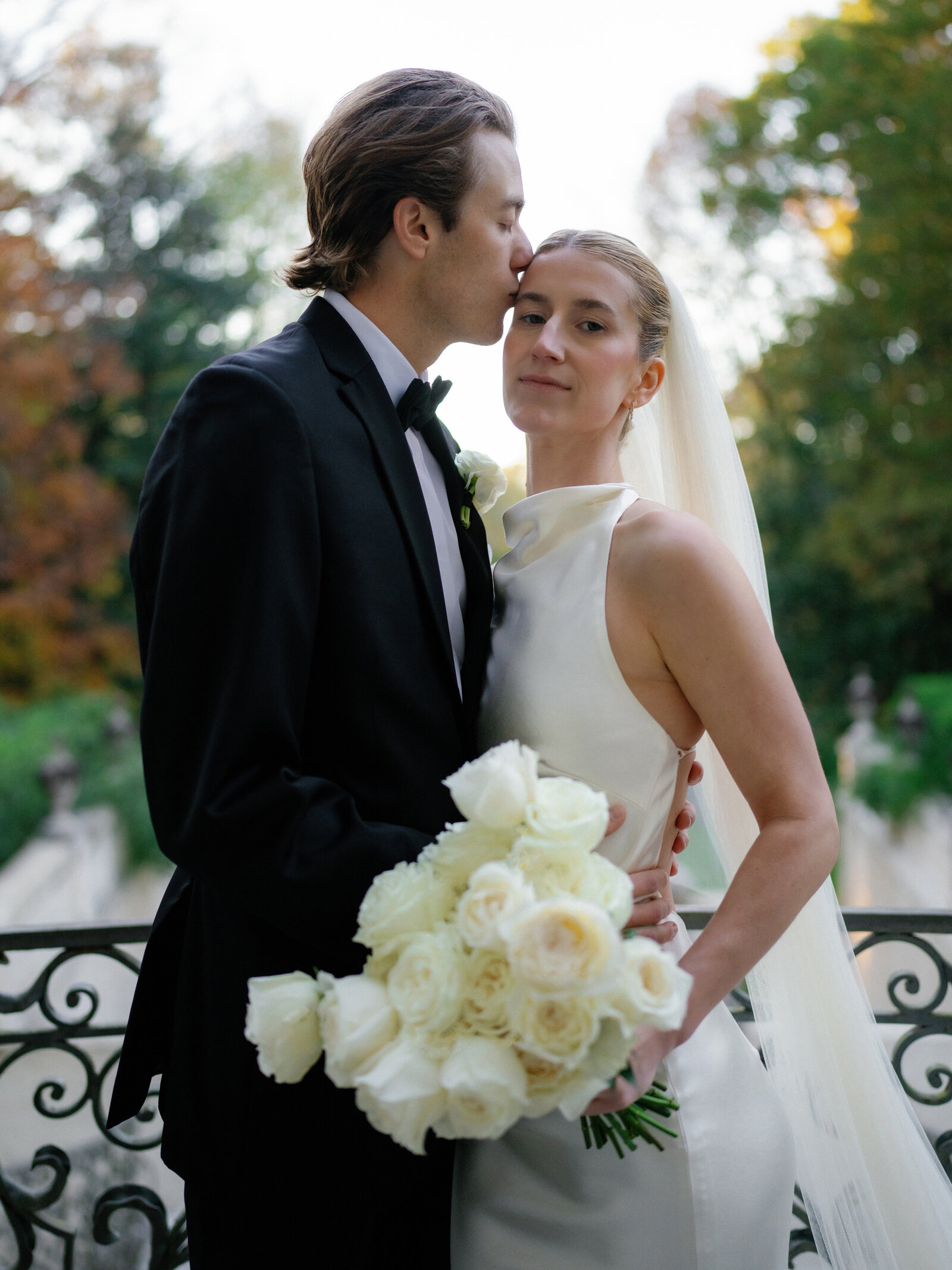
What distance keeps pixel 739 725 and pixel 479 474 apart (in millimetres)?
842

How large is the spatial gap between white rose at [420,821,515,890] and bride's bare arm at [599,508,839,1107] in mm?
471

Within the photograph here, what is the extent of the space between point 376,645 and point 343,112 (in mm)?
1184

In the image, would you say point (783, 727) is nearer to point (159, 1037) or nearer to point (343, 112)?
point (159, 1037)

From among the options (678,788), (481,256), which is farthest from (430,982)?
(481,256)

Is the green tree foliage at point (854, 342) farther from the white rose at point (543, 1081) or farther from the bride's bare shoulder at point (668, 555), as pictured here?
the white rose at point (543, 1081)

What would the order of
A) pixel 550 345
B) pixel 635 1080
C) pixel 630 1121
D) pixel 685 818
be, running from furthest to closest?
pixel 550 345, pixel 685 818, pixel 630 1121, pixel 635 1080

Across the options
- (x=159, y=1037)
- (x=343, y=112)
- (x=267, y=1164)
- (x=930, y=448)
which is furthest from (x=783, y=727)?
(x=930, y=448)

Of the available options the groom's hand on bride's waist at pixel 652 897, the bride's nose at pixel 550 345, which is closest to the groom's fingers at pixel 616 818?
the groom's hand on bride's waist at pixel 652 897

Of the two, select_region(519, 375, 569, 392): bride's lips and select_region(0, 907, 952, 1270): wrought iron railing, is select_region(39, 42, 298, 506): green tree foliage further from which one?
select_region(519, 375, 569, 392): bride's lips

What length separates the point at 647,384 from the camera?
2359 mm

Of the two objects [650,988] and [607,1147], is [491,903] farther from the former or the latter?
[607,1147]

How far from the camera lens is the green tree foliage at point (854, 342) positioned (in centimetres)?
1227

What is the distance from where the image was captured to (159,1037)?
2.10m

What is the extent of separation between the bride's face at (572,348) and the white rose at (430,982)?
1.22 metres
